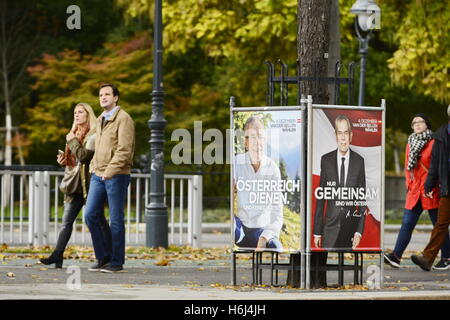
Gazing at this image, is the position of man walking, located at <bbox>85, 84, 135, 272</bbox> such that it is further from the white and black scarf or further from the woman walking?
the white and black scarf

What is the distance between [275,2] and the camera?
26.7m

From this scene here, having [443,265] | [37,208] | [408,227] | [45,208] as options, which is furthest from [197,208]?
[443,265]

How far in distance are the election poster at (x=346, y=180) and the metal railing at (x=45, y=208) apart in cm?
634

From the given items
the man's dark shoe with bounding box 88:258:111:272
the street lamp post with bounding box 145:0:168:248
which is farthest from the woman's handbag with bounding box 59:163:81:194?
the street lamp post with bounding box 145:0:168:248

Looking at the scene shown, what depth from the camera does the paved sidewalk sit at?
10900mm

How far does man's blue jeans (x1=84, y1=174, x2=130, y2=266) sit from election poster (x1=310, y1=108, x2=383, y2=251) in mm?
2686

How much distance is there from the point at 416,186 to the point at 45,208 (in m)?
5.40

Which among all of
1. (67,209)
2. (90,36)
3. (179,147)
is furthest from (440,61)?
(90,36)

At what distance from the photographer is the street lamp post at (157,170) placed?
1767cm

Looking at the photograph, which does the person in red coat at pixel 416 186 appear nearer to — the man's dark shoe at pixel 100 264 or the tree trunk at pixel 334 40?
the man's dark shoe at pixel 100 264

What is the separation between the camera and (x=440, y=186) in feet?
→ 47.5

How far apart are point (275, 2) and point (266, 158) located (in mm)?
15307

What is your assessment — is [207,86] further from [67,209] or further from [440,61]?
[67,209]

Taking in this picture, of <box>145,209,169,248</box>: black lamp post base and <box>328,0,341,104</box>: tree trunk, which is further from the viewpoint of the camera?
<box>328,0,341,104</box>: tree trunk
